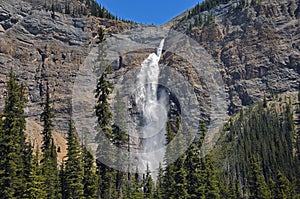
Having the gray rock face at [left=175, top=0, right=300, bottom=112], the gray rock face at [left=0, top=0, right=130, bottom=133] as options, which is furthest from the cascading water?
the gray rock face at [left=175, top=0, right=300, bottom=112]

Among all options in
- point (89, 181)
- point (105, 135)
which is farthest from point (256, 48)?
point (105, 135)

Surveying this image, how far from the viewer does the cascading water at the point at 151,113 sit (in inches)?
5172

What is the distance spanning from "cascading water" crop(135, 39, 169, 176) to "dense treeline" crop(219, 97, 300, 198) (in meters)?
22.7

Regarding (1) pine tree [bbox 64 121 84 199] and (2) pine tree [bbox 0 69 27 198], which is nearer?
(2) pine tree [bbox 0 69 27 198]

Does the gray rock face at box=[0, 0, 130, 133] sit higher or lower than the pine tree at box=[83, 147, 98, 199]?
higher

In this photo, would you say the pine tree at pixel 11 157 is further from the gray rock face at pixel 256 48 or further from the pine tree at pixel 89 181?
the gray rock face at pixel 256 48

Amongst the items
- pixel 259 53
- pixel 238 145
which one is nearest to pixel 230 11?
pixel 259 53

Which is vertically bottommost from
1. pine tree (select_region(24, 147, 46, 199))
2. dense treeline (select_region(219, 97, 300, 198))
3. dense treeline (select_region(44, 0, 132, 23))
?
pine tree (select_region(24, 147, 46, 199))

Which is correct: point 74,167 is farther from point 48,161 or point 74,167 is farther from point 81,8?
point 81,8

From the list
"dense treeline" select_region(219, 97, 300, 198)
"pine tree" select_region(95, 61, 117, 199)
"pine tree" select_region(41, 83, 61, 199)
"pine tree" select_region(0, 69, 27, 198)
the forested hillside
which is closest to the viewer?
"pine tree" select_region(95, 61, 117, 199)

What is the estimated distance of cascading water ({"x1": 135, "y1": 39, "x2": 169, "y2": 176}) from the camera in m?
131

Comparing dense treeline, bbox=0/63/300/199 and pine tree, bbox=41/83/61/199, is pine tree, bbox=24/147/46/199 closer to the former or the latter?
dense treeline, bbox=0/63/300/199

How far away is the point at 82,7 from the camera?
187m

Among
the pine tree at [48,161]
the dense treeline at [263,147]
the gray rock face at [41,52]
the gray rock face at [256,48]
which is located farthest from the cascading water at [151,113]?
the pine tree at [48,161]
